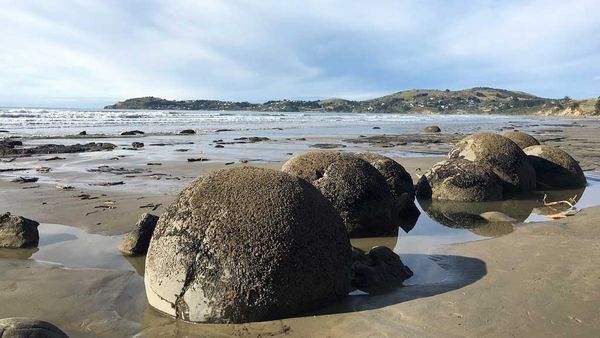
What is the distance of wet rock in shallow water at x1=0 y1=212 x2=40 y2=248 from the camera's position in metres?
6.95

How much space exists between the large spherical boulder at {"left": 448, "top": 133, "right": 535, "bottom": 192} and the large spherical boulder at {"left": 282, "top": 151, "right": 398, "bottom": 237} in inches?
177

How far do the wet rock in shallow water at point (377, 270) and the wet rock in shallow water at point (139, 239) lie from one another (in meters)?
2.83

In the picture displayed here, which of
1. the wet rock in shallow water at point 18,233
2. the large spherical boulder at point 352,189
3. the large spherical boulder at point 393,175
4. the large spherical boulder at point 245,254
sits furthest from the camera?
the large spherical boulder at point 393,175

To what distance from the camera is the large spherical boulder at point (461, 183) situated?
10.6 meters

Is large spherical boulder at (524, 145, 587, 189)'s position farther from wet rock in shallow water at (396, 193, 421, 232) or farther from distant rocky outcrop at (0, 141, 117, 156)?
distant rocky outcrop at (0, 141, 117, 156)

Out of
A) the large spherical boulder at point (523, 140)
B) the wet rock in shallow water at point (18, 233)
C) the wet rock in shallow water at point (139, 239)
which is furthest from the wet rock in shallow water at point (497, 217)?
the wet rock in shallow water at point (18, 233)

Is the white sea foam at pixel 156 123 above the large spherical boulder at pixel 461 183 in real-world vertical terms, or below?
below

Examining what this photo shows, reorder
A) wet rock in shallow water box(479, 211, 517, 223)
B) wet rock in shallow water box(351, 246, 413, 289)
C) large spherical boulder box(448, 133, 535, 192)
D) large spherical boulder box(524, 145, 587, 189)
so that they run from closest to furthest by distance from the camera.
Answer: wet rock in shallow water box(351, 246, 413, 289)
wet rock in shallow water box(479, 211, 517, 223)
large spherical boulder box(448, 133, 535, 192)
large spherical boulder box(524, 145, 587, 189)

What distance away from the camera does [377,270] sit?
18.2ft

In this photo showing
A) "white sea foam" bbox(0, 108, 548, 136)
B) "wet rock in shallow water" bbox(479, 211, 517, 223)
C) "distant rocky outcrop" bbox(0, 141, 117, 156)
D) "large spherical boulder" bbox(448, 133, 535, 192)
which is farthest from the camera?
"white sea foam" bbox(0, 108, 548, 136)

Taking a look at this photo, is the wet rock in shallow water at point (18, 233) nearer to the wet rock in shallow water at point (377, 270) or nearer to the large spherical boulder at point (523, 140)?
the wet rock in shallow water at point (377, 270)

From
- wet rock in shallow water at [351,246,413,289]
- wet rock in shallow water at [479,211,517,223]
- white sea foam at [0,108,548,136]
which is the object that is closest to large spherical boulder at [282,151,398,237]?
wet rock in shallow water at [351,246,413,289]

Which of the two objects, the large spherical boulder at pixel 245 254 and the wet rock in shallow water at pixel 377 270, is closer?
the large spherical boulder at pixel 245 254

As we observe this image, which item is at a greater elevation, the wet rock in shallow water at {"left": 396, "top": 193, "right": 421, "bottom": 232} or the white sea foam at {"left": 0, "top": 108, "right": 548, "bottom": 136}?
the wet rock in shallow water at {"left": 396, "top": 193, "right": 421, "bottom": 232}
